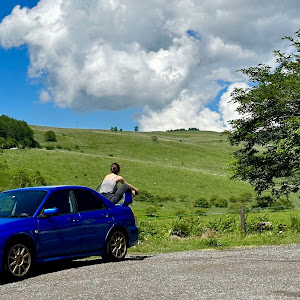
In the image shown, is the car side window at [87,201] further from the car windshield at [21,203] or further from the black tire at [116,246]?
the car windshield at [21,203]

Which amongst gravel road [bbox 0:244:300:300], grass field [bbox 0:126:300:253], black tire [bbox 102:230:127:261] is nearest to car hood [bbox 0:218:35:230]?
gravel road [bbox 0:244:300:300]

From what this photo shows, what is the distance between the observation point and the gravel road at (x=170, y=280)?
768 cm

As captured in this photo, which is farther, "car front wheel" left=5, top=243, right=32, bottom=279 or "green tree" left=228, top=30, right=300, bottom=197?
"green tree" left=228, top=30, right=300, bottom=197

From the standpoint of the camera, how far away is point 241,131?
126ft

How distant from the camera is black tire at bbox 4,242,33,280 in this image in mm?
9297

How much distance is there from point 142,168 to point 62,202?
11019cm

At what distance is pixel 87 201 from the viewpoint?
11453 millimetres

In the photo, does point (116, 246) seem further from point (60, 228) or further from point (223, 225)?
point (223, 225)

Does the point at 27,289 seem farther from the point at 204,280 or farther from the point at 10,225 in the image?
the point at 204,280

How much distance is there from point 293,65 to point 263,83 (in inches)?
98.7

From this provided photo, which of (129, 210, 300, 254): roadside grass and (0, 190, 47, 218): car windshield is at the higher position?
(0, 190, 47, 218): car windshield

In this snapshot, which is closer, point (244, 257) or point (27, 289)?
point (27, 289)

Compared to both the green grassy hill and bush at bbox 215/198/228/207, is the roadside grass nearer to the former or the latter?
the green grassy hill

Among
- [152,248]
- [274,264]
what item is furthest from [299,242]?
[274,264]
